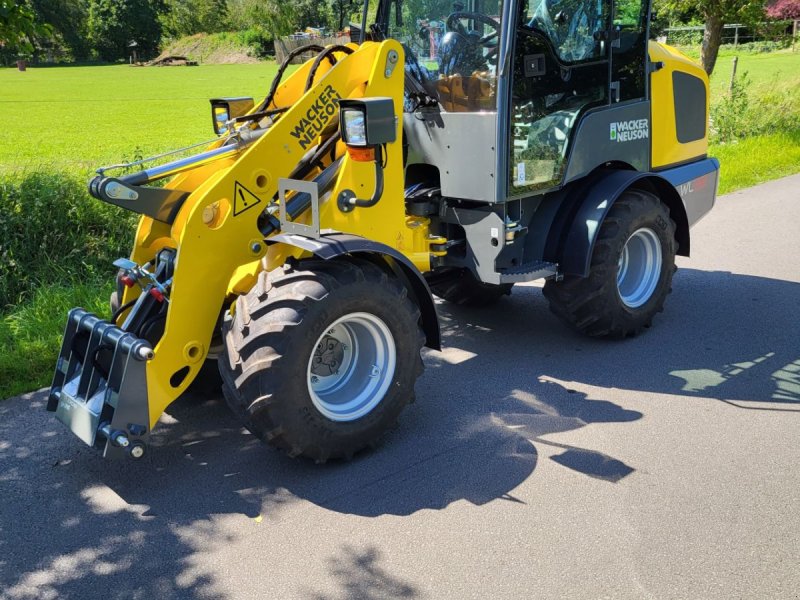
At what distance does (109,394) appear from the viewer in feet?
12.1

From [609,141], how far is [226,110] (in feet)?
8.77

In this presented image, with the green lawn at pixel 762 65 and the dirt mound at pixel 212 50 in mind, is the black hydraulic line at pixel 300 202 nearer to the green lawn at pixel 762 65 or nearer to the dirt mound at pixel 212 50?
the green lawn at pixel 762 65

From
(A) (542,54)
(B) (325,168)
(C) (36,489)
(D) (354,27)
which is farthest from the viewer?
(D) (354,27)

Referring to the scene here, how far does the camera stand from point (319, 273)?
12.7ft

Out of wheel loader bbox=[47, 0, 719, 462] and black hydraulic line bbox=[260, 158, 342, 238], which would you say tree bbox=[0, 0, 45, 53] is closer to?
wheel loader bbox=[47, 0, 719, 462]

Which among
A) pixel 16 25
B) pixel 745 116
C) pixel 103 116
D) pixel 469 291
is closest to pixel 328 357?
pixel 469 291

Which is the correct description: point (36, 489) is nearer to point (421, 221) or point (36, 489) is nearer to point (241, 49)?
point (421, 221)

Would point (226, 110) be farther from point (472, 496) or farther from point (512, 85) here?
point (472, 496)

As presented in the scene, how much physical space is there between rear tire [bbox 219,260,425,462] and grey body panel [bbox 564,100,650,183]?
184 cm

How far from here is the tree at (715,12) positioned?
12.3 metres

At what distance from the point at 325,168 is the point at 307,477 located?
5.73 ft

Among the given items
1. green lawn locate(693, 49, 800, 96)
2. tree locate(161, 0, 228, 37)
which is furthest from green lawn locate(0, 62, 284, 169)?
tree locate(161, 0, 228, 37)

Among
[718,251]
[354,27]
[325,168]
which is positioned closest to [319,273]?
[325,168]

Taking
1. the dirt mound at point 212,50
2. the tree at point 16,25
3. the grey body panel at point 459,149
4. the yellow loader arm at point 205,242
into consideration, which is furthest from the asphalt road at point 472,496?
the dirt mound at point 212,50
